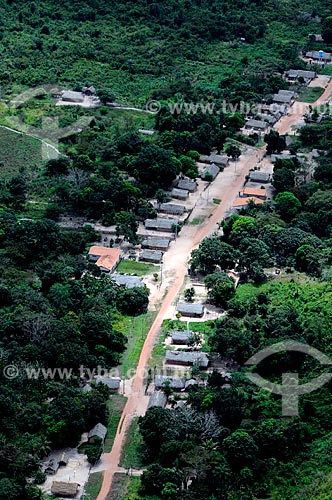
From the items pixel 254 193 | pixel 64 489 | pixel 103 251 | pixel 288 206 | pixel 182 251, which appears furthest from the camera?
pixel 254 193

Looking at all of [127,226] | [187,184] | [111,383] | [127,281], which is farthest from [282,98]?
[111,383]

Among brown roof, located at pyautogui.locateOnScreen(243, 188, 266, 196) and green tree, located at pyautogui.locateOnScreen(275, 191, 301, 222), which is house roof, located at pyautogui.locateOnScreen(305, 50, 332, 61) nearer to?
brown roof, located at pyautogui.locateOnScreen(243, 188, 266, 196)

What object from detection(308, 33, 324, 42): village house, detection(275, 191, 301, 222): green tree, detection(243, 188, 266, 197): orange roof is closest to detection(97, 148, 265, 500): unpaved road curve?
detection(243, 188, 266, 197): orange roof

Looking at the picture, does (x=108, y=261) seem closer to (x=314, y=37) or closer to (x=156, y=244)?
(x=156, y=244)

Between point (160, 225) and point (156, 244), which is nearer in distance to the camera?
point (156, 244)

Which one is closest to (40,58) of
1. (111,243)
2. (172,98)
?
(172,98)

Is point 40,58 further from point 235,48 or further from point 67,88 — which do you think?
point 235,48
